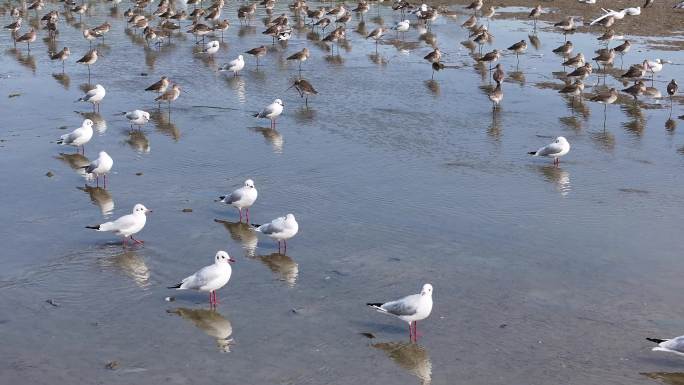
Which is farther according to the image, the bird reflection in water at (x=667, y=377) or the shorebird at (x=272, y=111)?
the shorebird at (x=272, y=111)

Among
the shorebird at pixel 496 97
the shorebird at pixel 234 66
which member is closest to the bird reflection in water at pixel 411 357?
the shorebird at pixel 496 97

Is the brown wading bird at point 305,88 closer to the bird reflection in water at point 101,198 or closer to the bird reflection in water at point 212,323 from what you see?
the bird reflection in water at point 101,198

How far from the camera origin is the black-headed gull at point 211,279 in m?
12.6

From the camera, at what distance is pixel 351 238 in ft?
49.7

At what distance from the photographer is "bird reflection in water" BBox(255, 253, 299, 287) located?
13.7 metres

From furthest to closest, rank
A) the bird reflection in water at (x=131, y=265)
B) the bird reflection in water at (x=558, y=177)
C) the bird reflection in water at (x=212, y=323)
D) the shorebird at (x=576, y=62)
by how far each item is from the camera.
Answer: the shorebird at (x=576, y=62), the bird reflection in water at (x=558, y=177), the bird reflection in water at (x=131, y=265), the bird reflection in water at (x=212, y=323)

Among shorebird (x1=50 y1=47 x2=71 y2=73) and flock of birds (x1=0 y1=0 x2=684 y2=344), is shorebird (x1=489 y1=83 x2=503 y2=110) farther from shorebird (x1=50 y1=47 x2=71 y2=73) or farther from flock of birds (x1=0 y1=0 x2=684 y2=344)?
shorebird (x1=50 y1=47 x2=71 y2=73)

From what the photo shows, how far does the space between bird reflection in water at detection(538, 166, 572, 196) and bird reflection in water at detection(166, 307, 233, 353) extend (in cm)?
771

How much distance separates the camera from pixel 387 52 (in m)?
32.2

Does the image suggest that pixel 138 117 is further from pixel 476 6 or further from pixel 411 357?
pixel 476 6

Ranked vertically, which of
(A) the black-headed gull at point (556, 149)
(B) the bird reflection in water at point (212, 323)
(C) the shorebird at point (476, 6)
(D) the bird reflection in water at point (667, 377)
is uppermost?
(A) the black-headed gull at point (556, 149)

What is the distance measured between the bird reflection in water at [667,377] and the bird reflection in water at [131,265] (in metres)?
6.76

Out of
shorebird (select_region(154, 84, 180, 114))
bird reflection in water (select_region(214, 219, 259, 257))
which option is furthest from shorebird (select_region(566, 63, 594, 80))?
bird reflection in water (select_region(214, 219, 259, 257))

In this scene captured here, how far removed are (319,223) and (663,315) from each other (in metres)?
5.77
